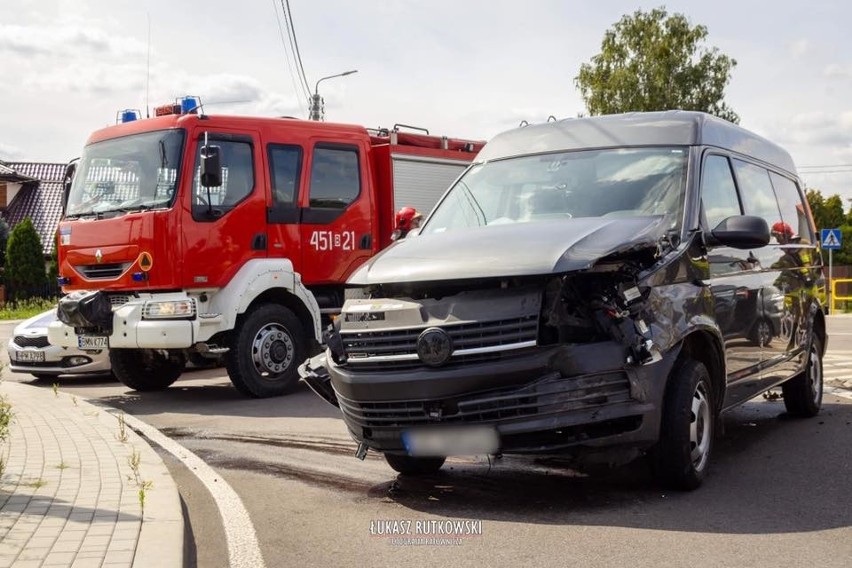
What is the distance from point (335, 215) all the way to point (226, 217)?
1.49 m

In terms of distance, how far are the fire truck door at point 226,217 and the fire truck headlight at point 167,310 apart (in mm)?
237

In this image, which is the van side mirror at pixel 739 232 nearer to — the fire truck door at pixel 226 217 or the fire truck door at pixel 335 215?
the fire truck door at pixel 226 217

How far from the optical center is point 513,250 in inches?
225

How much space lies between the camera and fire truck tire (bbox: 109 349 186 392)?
12531mm

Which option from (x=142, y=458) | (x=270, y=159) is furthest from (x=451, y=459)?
(x=270, y=159)

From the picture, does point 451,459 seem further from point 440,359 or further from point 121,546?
point 121,546

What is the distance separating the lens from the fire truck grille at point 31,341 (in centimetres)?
1393

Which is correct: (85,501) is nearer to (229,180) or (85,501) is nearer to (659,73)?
(229,180)

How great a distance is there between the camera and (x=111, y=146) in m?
11.6

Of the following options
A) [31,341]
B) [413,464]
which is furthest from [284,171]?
[413,464]

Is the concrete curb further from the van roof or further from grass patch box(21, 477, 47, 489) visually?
the van roof

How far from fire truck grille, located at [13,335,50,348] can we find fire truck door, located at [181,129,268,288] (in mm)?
4042

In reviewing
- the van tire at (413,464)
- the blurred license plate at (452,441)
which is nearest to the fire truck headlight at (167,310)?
the van tire at (413,464)

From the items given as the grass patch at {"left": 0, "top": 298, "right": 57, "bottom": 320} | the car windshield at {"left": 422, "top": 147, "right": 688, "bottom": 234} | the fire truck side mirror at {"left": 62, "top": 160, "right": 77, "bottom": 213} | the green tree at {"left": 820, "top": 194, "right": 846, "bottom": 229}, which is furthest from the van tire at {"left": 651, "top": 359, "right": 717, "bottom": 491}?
the green tree at {"left": 820, "top": 194, "right": 846, "bottom": 229}
